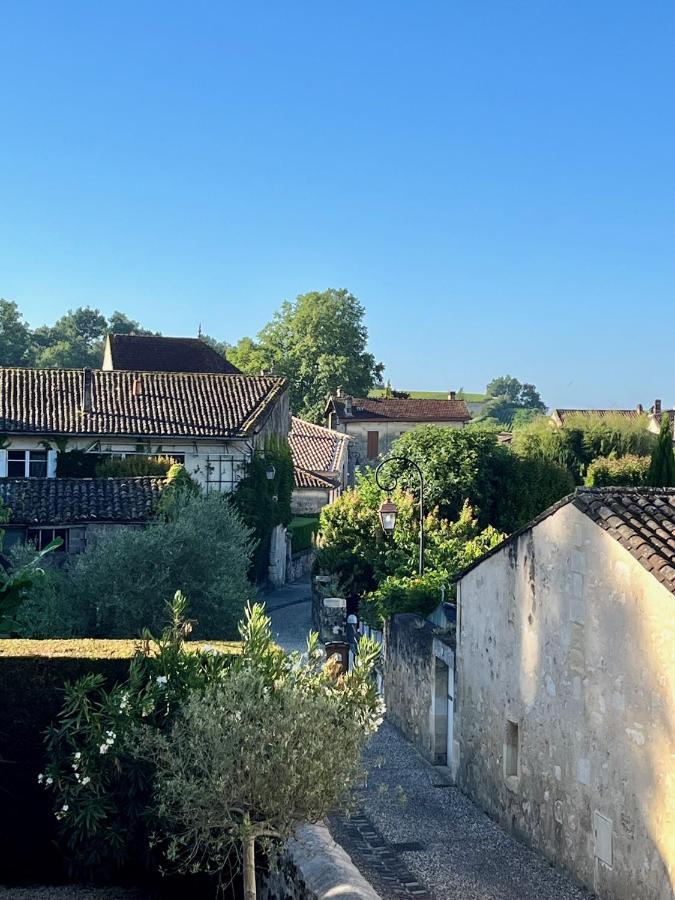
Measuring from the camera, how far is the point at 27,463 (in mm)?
34656

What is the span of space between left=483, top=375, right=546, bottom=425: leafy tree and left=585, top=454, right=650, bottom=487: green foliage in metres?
A: 111

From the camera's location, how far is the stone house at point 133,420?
3475 centimetres

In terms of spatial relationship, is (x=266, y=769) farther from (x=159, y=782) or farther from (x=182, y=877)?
(x=182, y=877)

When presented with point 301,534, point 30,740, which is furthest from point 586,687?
point 301,534

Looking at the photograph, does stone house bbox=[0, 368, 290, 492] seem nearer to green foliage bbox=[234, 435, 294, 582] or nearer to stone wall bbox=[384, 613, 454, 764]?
green foliage bbox=[234, 435, 294, 582]

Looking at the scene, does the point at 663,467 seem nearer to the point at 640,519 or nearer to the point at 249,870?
the point at 640,519

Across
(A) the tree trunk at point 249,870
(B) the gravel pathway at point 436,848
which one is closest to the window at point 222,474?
(B) the gravel pathway at point 436,848

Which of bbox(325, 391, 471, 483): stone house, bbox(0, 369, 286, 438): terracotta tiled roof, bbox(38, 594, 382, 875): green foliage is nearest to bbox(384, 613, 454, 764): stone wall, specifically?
bbox(38, 594, 382, 875): green foliage

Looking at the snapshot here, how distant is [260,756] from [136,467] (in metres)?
25.7

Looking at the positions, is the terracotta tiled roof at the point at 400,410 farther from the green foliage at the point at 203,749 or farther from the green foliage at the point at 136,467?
the green foliage at the point at 203,749

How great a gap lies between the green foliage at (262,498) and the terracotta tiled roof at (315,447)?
15.6 m

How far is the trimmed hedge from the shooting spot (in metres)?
10.6

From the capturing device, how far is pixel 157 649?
11.1 metres

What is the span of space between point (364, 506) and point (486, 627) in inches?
523
